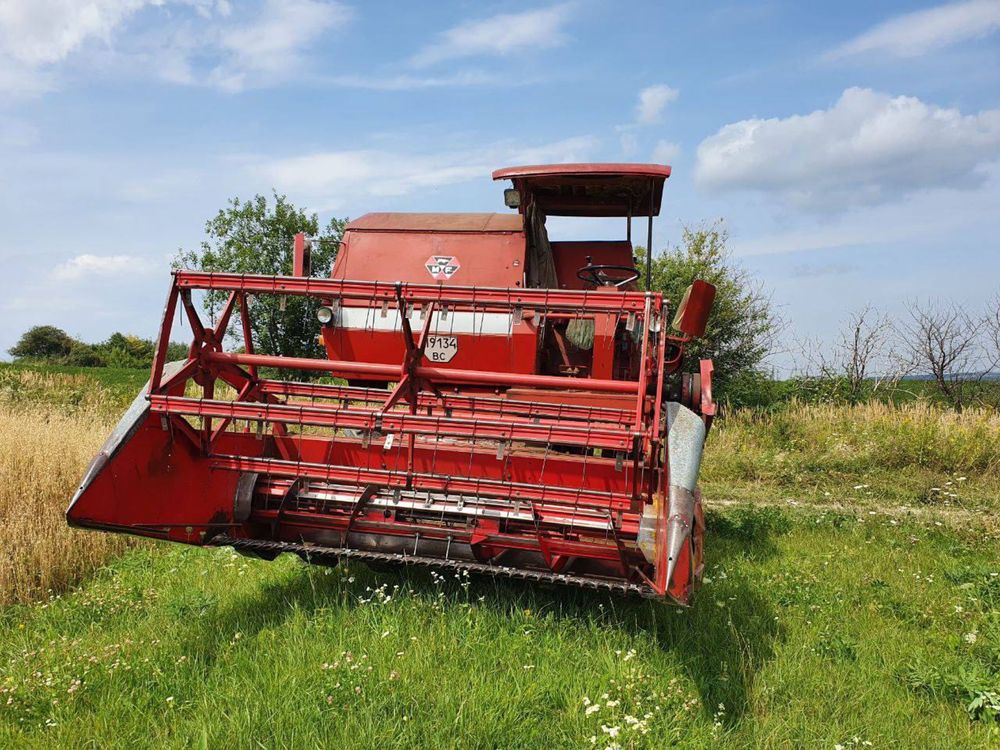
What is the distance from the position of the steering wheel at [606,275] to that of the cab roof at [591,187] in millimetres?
554

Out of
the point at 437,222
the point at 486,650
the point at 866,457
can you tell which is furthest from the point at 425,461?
the point at 866,457

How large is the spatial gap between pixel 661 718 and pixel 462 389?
3.60 meters

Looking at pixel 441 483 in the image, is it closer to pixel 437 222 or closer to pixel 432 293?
pixel 432 293

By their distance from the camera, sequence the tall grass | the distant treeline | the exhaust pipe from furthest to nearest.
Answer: the distant treeline, the tall grass, the exhaust pipe

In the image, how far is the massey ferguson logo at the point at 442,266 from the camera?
22.4ft

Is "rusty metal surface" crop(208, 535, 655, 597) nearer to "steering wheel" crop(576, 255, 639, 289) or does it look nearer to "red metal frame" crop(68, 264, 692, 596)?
"red metal frame" crop(68, 264, 692, 596)

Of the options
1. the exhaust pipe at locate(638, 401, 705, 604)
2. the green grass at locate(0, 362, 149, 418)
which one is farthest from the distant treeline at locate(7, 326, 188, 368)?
the exhaust pipe at locate(638, 401, 705, 604)

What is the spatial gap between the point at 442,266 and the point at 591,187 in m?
1.56

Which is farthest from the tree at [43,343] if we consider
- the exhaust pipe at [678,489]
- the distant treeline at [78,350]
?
the exhaust pipe at [678,489]

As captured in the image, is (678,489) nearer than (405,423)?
Yes

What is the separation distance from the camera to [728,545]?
632 centimetres

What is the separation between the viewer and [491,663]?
3.63 metres

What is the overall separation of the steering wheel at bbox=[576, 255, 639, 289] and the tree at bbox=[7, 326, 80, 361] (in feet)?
137

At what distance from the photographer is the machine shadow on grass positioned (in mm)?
3783
